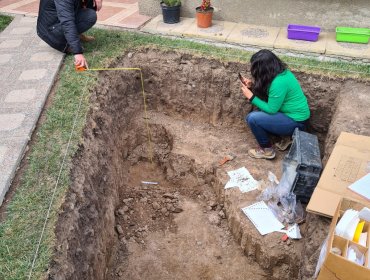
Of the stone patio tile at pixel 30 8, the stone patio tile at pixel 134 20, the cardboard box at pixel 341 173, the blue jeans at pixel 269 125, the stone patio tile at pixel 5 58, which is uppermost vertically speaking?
the stone patio tile at pixel 30 8

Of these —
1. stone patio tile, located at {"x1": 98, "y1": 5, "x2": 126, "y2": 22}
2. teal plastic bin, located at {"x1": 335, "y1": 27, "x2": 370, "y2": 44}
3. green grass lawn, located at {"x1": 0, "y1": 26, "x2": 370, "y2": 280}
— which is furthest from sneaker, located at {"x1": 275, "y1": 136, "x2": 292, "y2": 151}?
stone patio tile, located at {"x1": 98, "y1": 5, "x2": 126, "y2": 22}

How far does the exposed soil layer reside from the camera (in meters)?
3.21

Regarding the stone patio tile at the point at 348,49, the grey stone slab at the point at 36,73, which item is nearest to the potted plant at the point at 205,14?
the stone patio tile at the point at 348,49

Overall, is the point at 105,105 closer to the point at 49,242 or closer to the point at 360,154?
the point at 49,242

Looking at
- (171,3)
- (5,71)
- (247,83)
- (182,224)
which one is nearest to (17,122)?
(5,71)

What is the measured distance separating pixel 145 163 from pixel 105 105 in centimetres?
110

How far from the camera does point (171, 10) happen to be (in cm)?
592

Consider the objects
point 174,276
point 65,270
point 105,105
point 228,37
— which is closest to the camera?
point 65,270

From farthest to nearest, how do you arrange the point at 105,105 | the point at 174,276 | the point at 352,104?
the point at 105,105, the point at 352,104, the point at 174,276

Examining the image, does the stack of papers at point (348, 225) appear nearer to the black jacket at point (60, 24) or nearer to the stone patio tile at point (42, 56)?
the black jacket at point (60, 24)

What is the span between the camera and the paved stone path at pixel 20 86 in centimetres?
337

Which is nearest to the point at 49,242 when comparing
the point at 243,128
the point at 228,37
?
the point at 243,128

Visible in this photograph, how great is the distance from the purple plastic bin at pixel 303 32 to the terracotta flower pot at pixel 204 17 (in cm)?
132

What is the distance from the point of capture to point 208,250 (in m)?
3.79
